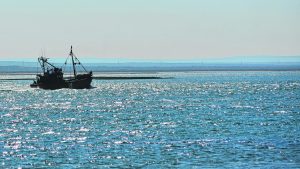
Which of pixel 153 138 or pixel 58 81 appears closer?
pixel 153 138

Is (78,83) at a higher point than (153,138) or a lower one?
lower

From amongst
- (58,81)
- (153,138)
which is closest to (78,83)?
(58,81)

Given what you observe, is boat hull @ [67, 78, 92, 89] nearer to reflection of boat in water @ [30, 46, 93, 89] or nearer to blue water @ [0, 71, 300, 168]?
reflection of boat in water @ [30, 46, 93, 89]

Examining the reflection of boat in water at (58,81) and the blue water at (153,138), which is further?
the reflection of boat in water at (58,81)

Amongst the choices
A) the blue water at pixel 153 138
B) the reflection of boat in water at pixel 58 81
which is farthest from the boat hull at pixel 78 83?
the blue water at pixel 153 138

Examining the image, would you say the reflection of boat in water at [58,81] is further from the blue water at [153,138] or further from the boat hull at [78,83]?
the blue water at [153,138]

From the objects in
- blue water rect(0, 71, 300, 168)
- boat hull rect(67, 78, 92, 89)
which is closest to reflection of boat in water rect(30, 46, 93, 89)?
boat hull rect(67, 78, 92, 89)

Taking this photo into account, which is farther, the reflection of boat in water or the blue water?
the reflection of boat in water

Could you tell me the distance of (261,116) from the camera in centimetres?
9188

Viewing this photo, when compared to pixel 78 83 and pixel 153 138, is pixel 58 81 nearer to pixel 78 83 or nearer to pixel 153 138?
pixel 78 83

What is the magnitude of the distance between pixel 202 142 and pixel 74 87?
432 ft

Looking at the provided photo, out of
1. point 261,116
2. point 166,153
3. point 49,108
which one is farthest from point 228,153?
point 49,108

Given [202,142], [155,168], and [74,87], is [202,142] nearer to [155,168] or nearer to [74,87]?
[155,168]

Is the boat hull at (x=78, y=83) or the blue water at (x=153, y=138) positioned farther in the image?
the boat hull at (x=78, y=83)
